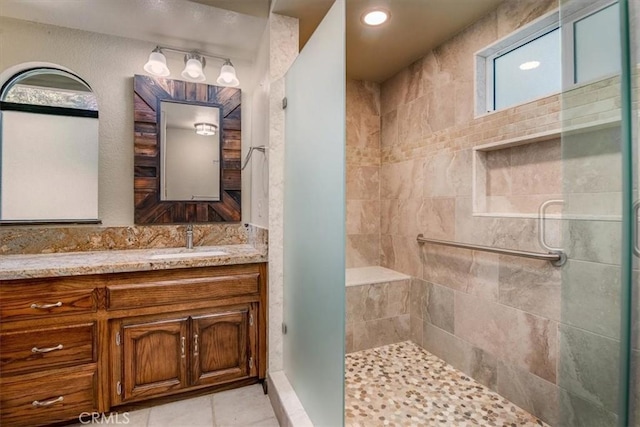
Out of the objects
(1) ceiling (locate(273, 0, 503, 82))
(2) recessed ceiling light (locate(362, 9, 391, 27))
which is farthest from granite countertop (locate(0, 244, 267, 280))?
(2) recessed ceiling light (locate(362, 9, 391, 27))

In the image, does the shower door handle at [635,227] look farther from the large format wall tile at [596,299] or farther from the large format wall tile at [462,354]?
the large format wall tile at [462,354]

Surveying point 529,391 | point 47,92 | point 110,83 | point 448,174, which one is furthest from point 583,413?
point 47,92

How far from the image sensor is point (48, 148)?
199cm

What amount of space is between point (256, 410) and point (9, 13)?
9.33 feet

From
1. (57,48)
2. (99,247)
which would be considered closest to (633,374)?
(99,247)

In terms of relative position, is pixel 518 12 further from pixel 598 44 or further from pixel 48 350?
pixel 48 350

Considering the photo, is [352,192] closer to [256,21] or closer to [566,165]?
[256,21]

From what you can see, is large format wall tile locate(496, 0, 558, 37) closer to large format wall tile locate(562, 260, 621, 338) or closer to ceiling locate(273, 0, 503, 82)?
ceiling locate(273, 0, 503, 82)

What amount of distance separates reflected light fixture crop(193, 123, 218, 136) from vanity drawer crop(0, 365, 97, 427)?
5.42 feet

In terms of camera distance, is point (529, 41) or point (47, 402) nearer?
point (47, 402)


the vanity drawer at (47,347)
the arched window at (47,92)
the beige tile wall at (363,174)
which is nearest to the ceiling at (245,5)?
the arched window at (47,92)

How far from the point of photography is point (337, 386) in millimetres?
1144

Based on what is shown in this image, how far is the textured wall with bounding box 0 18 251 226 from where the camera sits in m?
2.00

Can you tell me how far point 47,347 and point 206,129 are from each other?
165 centimetres
